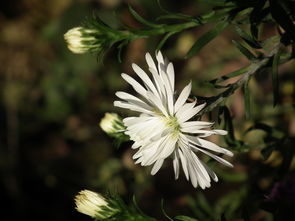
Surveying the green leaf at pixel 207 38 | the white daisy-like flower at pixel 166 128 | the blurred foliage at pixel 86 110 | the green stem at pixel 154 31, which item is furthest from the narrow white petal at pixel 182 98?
the blurred foliage at pixel 86 110

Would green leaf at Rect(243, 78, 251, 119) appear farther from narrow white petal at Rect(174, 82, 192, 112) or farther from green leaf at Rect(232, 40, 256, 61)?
narrow white petal at Rect(174, 82, 192, 112)

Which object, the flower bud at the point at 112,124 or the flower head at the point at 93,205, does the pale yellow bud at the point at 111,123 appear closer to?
the flower bud at the point at 112,124

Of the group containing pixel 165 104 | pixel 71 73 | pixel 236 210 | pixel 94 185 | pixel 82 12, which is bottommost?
pixel 236 210

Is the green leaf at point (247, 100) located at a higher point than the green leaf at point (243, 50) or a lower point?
lower

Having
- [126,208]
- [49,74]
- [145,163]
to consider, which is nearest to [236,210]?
[126,208]

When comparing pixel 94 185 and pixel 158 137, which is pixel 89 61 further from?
pixel 158 137

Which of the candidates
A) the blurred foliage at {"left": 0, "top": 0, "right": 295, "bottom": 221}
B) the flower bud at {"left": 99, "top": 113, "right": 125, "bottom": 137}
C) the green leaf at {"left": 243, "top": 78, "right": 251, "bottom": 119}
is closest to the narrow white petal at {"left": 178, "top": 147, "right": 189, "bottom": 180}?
the green leaf at {"left": 243, "top": 78, "right": 251, "bottom": 119}
